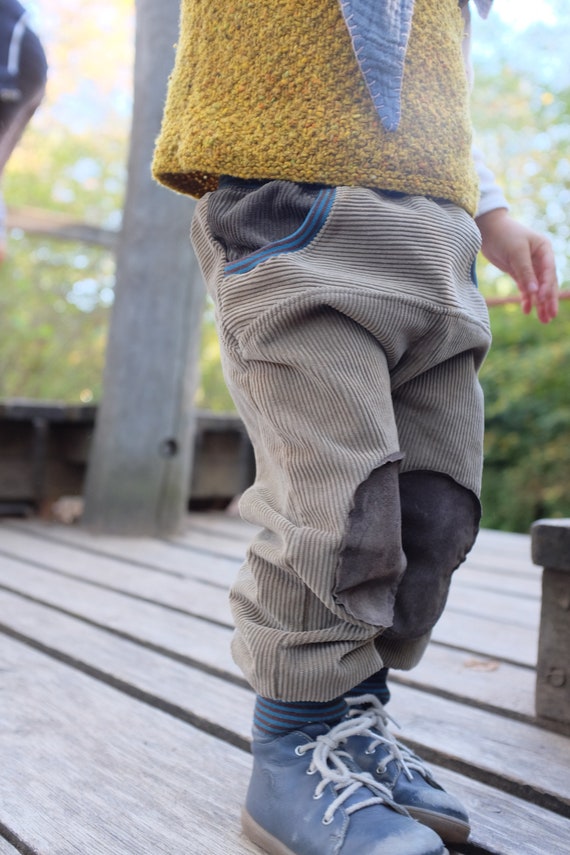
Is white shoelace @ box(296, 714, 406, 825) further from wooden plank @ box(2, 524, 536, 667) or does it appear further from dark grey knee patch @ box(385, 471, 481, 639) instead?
wooden plank @ box(2, 524, 536, 667)

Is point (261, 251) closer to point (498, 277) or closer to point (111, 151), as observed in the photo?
point (498, 277)

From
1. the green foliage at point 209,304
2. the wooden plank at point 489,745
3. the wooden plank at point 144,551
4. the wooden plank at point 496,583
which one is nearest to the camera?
the wooden plank at point 489,745

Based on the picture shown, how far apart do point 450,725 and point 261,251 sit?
717mm

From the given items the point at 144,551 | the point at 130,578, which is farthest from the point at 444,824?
the point at 144,551

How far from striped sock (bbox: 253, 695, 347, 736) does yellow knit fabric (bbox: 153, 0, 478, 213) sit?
53 centimetres

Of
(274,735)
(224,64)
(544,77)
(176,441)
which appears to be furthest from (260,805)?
(544,77)

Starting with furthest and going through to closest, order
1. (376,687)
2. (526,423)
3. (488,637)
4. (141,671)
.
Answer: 1. (526,423)
2. (488,637)
3. (141,671)
4. (376,687)

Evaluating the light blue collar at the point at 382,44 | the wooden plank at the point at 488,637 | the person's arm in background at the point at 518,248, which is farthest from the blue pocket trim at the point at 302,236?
the wooden plank at the point at 488,637

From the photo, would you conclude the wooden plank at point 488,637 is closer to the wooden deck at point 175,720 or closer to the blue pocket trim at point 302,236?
the wooden deck at point 175,720

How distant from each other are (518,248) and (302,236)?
16.0 inches

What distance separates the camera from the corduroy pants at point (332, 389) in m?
0.80

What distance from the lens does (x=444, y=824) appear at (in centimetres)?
85

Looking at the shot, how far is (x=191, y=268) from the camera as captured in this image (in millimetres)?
2682

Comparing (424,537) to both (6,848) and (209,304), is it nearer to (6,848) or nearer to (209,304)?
(6,848)
